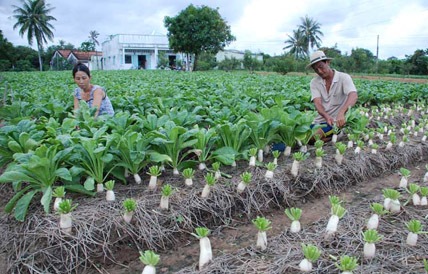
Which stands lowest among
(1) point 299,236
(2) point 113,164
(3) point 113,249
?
(3) point 113,249

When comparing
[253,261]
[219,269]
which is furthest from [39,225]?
[253,261]

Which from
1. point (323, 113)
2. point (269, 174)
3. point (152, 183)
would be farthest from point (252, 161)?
point (323, 113)

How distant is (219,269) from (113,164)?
60.3 inches

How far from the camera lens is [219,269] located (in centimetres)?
199

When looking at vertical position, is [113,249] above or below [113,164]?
below

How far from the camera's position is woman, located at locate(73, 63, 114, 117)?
4391 mm

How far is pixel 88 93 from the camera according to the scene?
183 inches

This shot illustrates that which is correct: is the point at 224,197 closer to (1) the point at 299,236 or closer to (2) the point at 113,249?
(1) the point at 299,236

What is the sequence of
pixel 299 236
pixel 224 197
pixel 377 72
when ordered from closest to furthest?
pixel 299 236, pixel 224 197, pixel 377 72

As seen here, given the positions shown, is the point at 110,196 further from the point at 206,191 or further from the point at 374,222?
the point at 374,222

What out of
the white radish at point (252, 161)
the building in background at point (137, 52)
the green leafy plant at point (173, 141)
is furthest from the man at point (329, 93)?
the building in background at point (137, 52)

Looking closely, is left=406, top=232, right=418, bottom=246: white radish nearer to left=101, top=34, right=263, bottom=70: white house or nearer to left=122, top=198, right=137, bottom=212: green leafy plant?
left=122, top=198, right=137, bottom=212: green leafy plant

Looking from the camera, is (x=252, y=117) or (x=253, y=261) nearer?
(x=253, y=261)

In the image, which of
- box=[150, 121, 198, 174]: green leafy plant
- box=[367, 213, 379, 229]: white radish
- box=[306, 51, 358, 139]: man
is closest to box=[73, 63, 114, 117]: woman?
box=[150, 121, 198, 174]: green leafy plant
